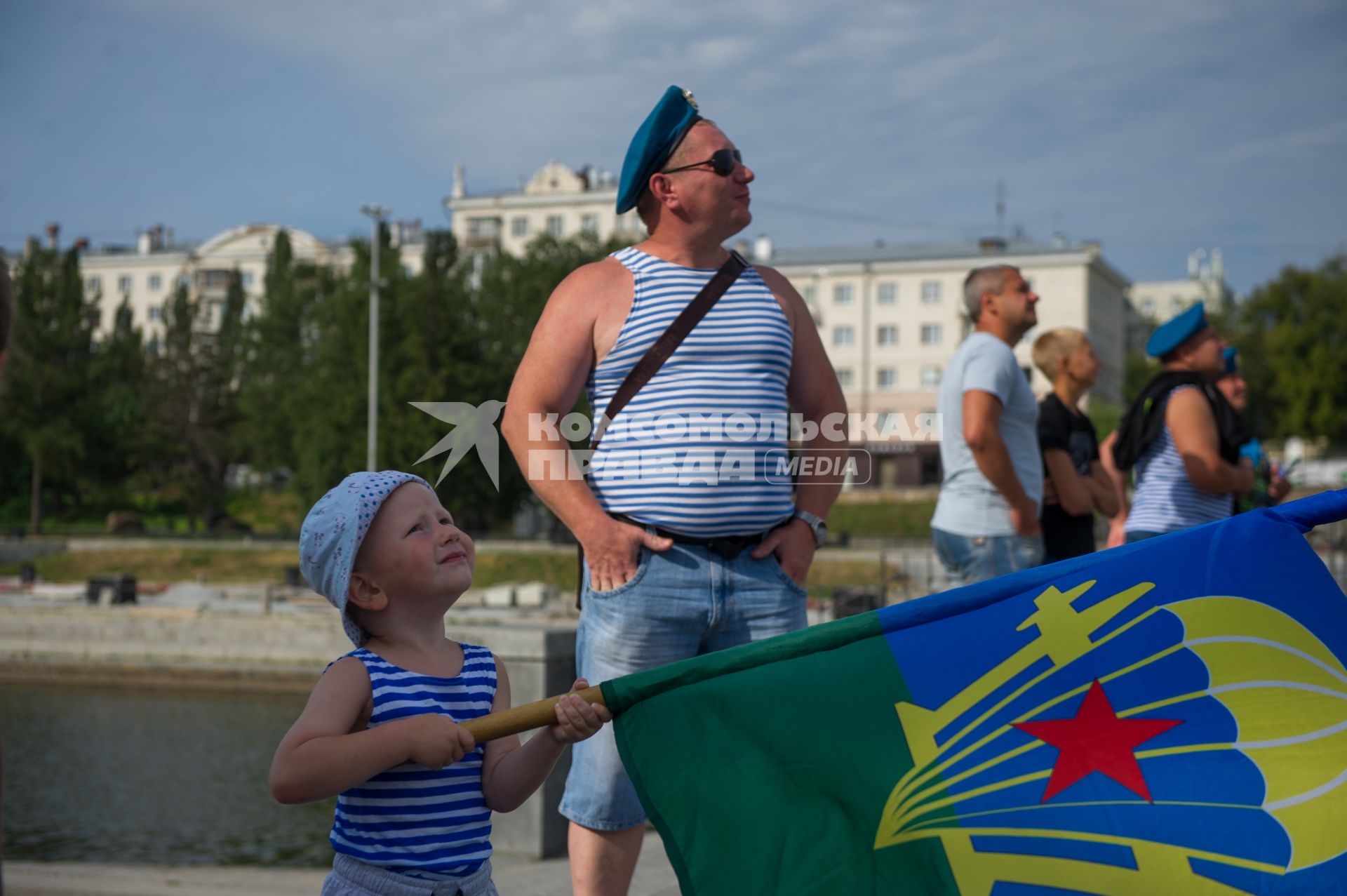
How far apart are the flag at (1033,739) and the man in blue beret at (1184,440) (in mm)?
2833

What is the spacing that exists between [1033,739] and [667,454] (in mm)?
1222

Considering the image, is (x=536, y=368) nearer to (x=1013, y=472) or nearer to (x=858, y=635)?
(x=858, y=635)

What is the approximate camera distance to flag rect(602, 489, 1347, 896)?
241cm

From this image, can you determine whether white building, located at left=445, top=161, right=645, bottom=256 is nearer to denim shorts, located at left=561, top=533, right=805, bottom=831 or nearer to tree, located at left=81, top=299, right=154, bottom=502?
tree, located at left=81, top=299, right=154, bottom=502

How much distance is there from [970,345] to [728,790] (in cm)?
310

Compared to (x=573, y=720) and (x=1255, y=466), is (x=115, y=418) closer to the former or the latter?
(x=1255, y=466)

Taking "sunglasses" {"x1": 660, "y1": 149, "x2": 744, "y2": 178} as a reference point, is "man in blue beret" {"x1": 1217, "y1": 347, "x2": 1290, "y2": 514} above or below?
Result: below

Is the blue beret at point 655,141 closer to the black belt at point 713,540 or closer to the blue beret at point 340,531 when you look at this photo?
the black belt at point 713,540

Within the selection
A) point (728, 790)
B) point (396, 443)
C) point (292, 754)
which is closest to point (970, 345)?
point (728, 790)

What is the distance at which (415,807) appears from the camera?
2.46 m

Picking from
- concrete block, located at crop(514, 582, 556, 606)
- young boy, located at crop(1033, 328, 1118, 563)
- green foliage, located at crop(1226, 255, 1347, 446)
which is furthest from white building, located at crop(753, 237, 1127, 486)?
young boy, located at crop(1033, 328, 1118, 563)

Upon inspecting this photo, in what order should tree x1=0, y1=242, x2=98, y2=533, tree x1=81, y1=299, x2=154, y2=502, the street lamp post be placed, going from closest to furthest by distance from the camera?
the street lamp post → tree x1=0, y1=242, x2=98, y2=533 → tree x1=81, y1=299, x2=154, y2=502

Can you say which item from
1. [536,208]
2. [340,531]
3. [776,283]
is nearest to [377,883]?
[340,531]

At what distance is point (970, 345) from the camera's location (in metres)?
5.23
